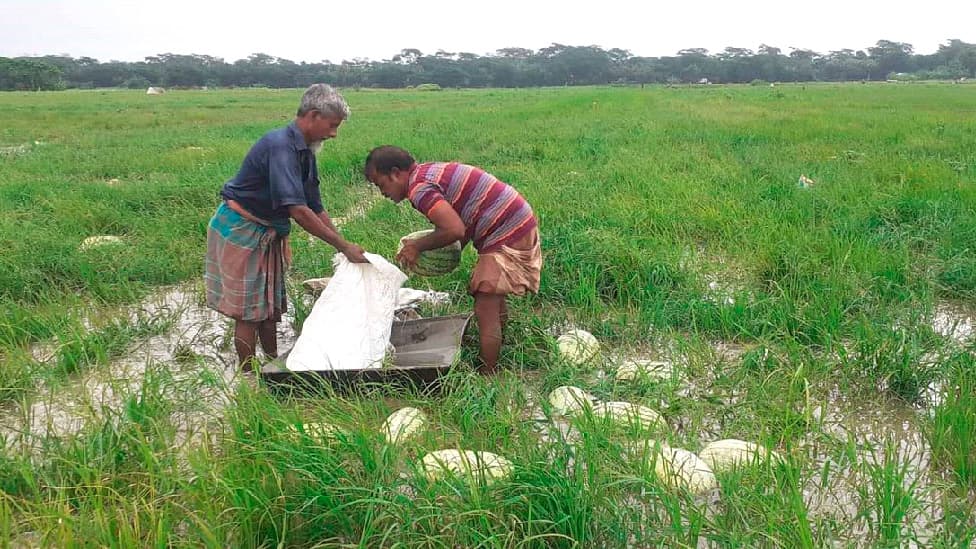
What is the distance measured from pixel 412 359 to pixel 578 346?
0.74 m

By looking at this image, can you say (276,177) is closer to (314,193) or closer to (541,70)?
(314,193)

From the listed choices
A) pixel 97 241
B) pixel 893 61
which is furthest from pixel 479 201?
pixel 893 61

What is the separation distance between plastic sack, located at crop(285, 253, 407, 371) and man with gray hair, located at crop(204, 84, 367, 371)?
94 millimetres

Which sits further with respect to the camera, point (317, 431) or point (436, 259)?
point (436, 259)

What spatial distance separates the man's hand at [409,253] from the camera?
104 inches

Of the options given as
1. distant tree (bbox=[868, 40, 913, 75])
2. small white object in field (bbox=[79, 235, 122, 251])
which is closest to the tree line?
distant tree (bbox=[868, 40, 913, 75])

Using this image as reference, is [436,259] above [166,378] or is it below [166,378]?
above

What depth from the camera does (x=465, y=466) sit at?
5.33 feet

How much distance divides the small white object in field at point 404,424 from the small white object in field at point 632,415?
1.86ft

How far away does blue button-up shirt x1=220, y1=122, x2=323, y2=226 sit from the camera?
2.47m

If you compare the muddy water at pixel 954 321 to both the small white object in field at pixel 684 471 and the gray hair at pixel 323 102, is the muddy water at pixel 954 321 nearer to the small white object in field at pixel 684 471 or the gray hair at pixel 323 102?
the small white object in field at pixel 684 471

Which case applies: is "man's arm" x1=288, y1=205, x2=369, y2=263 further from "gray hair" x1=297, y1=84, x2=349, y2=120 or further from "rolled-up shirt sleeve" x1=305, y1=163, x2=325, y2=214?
"gray hair" x1=297, y1=84, x2=349, y2=120

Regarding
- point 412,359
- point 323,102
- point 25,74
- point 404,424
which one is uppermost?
point 25,74

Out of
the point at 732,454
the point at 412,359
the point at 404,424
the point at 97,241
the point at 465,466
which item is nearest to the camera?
the point at 465,466
